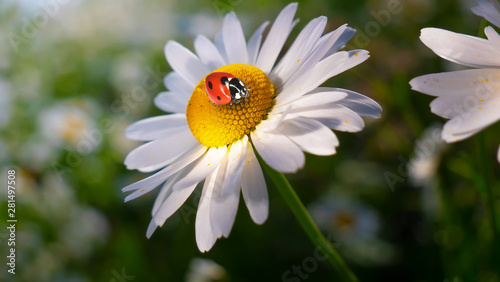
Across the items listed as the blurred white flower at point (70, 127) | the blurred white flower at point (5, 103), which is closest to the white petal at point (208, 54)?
the blurred white flower at point (70, 127)

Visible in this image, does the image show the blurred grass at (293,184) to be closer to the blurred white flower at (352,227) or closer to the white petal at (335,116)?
the blurred white flower at (352,227)

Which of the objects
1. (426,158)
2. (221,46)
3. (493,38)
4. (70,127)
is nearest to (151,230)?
(221,46)

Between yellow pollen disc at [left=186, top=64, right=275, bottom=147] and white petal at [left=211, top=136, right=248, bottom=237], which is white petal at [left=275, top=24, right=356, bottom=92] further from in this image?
white petal at [left=211, top=136, right=248, bottom=237]

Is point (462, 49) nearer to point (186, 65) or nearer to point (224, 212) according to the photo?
point (224, 212)

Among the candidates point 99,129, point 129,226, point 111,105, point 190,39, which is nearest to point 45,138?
point 99,129

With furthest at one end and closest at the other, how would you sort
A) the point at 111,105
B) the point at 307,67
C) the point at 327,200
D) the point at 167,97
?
1. the point at 111,105
2. the point at 327,200
3. the point at 167,97
4. the point at 307,67

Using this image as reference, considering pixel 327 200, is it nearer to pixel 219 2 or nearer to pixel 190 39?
pixel 190 39
